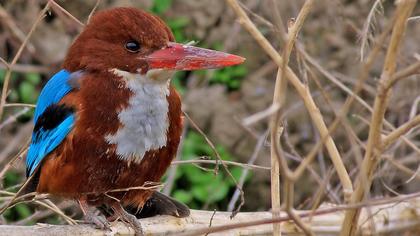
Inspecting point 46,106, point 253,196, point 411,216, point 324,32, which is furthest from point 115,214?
point 324,32

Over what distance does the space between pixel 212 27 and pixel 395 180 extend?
4.33 feet

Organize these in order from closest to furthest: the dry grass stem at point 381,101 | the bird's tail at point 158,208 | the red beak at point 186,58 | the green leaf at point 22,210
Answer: the dry grass stem at point 381,101, the red beak at point 186,58, the bird's tail at point 158,208, the green leaf at point 22,210

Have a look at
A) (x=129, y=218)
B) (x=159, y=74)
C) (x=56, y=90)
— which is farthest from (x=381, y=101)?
(x=56, y=90)

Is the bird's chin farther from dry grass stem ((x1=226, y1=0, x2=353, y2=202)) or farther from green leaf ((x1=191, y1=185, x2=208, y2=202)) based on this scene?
green leaf ((x1=191, y1=185, x2=208, y2=202))

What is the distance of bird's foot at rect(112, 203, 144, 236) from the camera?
2.73m

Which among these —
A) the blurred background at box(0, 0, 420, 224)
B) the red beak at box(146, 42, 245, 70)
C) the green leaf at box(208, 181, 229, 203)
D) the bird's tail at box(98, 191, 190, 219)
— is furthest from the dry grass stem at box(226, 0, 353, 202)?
the blurred background at box(0, 0, 420, 224)

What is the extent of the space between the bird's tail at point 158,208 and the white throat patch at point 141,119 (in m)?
0.24

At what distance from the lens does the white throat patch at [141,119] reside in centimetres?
264

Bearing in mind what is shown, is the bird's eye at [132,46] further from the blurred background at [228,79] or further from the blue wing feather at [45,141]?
the blurred background at [228,79]

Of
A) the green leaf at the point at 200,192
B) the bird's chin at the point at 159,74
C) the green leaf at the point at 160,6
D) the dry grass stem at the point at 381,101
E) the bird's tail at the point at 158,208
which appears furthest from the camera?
the green leaf at the point at 160,6

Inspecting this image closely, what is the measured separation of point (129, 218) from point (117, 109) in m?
0.37

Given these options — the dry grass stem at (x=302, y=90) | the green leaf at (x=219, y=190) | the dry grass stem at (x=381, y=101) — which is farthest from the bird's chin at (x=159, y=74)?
the green leaf at (x=219, y=190)

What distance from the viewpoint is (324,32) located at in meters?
4.84

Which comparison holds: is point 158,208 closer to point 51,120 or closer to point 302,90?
point 51,120
